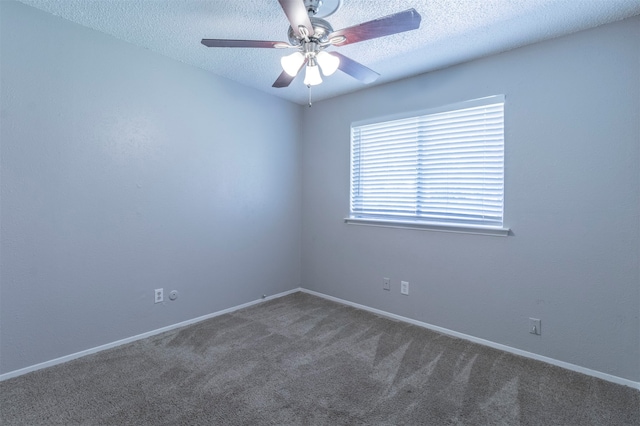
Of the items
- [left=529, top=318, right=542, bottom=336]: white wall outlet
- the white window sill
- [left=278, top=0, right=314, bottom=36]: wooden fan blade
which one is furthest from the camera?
the white window sill

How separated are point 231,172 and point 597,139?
299cm

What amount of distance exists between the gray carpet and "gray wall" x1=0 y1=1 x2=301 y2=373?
13.6 inches

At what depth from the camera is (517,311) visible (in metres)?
2.43

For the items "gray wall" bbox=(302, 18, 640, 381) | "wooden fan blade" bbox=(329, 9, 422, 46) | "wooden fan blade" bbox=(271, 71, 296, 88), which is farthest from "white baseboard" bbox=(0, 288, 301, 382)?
"wooden fan blade" bbox=(329, 9, 422, 46)

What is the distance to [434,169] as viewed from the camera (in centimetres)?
288

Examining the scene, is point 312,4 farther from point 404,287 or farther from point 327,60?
point 404,287

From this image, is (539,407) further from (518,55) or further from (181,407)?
(518,55)

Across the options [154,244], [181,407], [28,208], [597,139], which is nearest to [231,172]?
[154,244]

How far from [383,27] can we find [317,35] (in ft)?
1.16

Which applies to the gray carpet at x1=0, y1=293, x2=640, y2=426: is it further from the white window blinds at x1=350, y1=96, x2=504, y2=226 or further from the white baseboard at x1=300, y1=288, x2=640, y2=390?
the white window blinds at x1=350, y1=96, x2=504, y2=226

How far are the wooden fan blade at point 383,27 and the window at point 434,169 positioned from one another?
4.64ft

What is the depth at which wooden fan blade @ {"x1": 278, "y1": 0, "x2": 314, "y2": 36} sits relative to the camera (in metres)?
1.40

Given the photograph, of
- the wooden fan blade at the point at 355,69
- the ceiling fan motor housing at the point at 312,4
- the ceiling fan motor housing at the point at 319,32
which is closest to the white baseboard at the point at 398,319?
the wooden fan blade at the point at 355,69

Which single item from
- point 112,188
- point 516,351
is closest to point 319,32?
point 112,188
